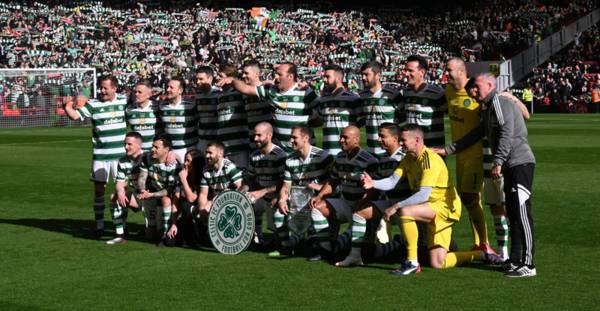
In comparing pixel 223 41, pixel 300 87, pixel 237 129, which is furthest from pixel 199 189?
pixel 223 41

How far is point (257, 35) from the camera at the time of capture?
52781mm

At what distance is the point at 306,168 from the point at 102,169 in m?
3.29

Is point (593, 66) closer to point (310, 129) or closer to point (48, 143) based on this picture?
point (48, 143)

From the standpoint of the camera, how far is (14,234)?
11914 millimetres

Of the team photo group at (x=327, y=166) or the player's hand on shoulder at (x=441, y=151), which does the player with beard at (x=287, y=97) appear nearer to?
the team photo group at (x=327, y=166)

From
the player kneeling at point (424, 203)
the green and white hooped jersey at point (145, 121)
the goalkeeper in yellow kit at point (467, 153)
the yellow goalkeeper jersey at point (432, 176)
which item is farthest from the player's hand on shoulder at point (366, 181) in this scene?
the green and white hooped jersey at point (145, 121)

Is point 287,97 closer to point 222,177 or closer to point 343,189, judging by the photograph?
point 222,177

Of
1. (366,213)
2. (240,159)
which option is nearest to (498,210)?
(366,213)

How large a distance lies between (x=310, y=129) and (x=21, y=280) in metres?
3.31

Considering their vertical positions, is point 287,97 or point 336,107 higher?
point 287,97

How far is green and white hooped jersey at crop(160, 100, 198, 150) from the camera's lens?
38.4 feet

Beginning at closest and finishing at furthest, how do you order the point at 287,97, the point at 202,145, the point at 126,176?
1. the point at 287,97
2. the point at 126,176
3. the point at 202,145

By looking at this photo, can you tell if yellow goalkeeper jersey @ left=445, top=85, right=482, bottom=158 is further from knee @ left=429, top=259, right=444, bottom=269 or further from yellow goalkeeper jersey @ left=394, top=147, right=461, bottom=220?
knee @ left=429, top=259, right=444, bottom=269

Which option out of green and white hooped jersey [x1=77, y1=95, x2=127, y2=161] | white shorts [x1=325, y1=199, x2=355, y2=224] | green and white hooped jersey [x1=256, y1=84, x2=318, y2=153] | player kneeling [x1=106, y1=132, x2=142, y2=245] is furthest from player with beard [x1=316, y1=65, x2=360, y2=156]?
green and white hooped jersey [x1=77, y1=95, x2=127, y2=161]
